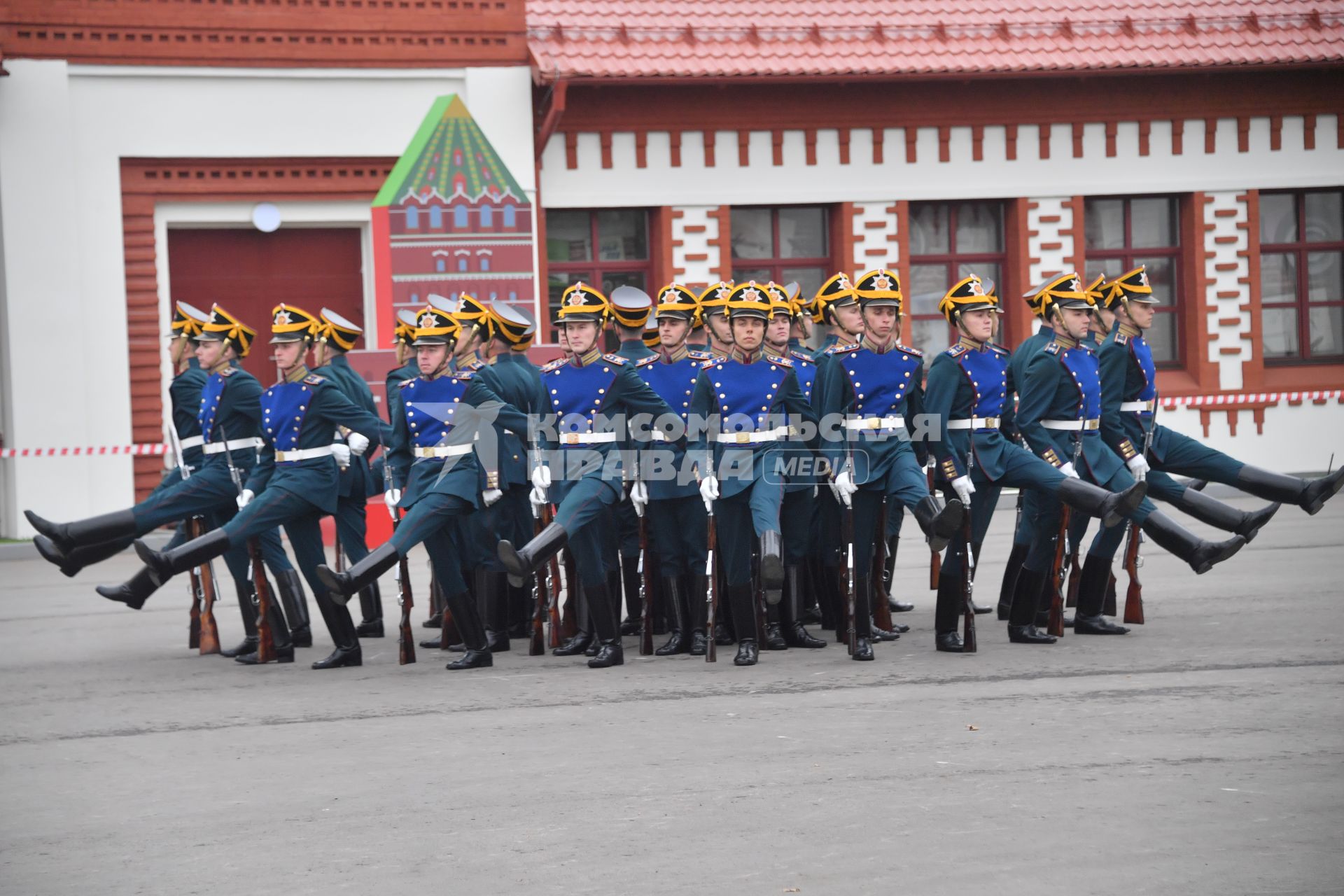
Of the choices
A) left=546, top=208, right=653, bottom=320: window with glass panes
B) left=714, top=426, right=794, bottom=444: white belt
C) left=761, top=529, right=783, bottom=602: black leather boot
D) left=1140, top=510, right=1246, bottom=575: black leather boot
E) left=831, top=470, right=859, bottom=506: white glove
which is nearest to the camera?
left=761, top=529, right=783, bottom=602: black leather boot

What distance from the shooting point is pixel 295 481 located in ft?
33.3

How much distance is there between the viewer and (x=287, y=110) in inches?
780

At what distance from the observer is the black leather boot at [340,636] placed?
10047 mm

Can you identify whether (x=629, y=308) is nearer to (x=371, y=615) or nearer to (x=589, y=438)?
(x=589, y=438)

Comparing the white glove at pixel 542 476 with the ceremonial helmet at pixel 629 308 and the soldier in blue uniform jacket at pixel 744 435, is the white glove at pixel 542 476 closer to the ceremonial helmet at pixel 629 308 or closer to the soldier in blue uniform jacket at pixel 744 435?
the soldier in blue uniform jacket at pixel 744 435

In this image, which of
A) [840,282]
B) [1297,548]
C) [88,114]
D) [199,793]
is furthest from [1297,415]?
[199,793]

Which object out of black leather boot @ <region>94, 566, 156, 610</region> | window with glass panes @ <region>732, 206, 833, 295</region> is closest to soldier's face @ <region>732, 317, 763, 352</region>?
black leather boot @ <region>94, 566, 156, 610</region>

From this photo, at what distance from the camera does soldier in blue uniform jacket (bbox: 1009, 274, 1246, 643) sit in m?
10.2

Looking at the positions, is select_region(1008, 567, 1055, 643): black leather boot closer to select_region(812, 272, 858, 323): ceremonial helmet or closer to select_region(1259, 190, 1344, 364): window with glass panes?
select_region(812, 272, 858, 323): ceremonial helmet

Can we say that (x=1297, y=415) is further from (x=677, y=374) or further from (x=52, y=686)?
(x=52, y=686)

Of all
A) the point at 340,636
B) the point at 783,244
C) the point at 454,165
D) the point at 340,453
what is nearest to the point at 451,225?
the point at 454,165

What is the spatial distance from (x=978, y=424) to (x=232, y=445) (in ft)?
14.2

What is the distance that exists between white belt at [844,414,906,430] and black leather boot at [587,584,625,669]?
1.61m

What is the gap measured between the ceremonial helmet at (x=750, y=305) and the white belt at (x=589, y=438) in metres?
0.92
